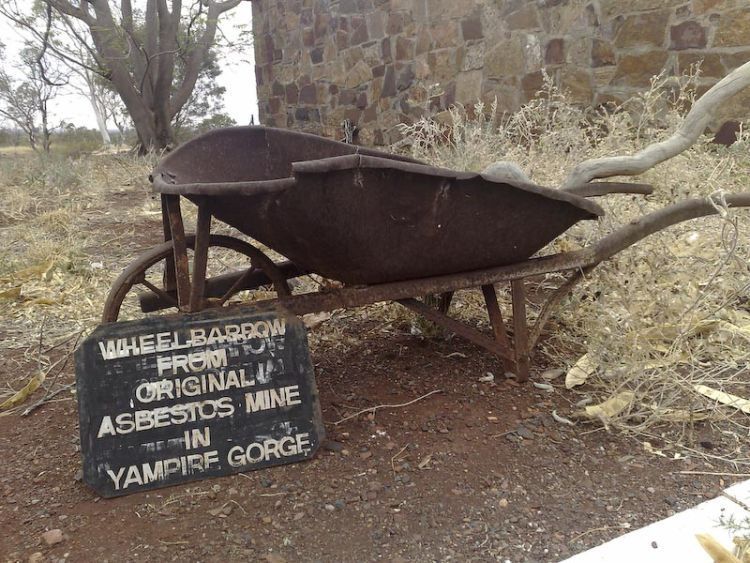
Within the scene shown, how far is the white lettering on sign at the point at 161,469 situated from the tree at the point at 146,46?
9.40 metres

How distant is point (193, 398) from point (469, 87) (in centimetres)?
537

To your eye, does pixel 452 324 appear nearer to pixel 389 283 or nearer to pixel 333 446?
pixel 389 283

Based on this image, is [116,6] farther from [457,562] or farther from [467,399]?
[457,562]

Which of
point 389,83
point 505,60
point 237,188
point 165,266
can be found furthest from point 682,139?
point 389,83

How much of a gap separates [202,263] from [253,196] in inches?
11.7

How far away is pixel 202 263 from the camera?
2064 mm

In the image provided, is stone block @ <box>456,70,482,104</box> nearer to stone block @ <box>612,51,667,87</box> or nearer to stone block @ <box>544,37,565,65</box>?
stone block @ <box>544,37,565,65</box>

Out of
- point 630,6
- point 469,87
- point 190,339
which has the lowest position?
point 190,339

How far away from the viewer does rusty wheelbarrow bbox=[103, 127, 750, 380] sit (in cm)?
194

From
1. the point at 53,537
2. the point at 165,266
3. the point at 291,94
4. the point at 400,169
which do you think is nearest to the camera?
the point at 53,537

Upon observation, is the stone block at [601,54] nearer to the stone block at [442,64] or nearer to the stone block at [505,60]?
the stone block at [505,60]

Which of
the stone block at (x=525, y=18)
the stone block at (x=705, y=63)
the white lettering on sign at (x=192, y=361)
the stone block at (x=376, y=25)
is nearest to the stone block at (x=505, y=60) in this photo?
the stone block at (x=525, y=18)

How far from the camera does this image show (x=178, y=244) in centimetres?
212

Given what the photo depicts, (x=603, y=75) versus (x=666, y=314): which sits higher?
(x=603, y=75)
